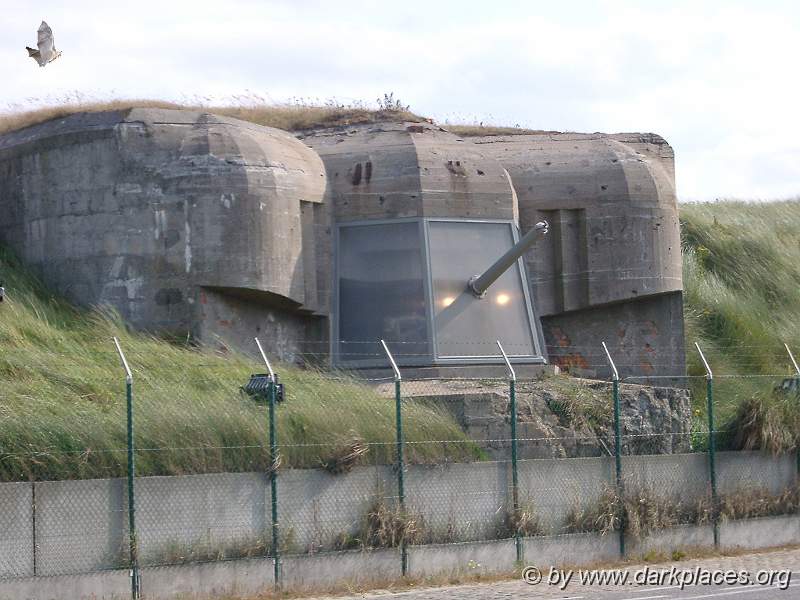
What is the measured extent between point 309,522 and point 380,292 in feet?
23.4

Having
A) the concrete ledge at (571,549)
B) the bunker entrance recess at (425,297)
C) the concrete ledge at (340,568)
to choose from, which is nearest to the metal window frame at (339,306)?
the bunker entrance recess at (425,297)

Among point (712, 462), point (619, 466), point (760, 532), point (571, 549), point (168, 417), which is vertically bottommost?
point (760, 532)

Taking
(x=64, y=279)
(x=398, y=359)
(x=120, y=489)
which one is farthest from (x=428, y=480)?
(x=64, y=279)

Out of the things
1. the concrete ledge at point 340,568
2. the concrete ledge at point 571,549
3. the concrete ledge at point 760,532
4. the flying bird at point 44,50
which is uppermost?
the flying bird at point 44,50

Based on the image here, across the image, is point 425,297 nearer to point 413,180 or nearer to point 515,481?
point 413,180

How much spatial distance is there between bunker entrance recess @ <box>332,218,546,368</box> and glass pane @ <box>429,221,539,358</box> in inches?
0.6

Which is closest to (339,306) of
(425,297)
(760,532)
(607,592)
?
(425,297)

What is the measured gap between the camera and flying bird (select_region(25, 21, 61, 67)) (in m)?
21.2

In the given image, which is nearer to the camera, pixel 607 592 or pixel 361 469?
pixel 607 592

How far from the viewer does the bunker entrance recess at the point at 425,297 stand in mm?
20359

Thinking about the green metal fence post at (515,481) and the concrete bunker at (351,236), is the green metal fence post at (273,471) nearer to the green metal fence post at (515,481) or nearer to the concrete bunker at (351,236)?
the green metal fence post at (515,481)

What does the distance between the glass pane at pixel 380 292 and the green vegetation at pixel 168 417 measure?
9.87 feet

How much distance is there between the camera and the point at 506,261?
20125 mm

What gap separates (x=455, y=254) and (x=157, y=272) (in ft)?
15.0
